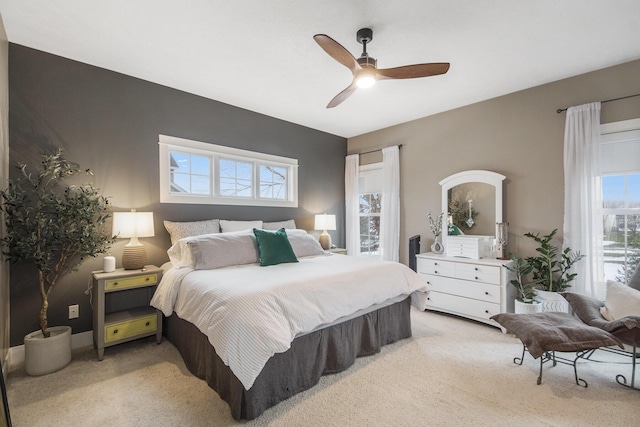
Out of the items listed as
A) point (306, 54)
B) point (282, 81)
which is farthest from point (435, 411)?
point (282, 81)

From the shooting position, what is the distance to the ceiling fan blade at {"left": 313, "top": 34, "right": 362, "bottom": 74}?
191 centimetres

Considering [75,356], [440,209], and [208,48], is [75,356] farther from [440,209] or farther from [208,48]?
[440,209]

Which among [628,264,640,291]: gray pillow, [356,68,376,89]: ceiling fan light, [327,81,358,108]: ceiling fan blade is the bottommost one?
[628,264,640,291]: gray pillow

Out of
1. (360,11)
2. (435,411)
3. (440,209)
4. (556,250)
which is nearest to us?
(435,411)

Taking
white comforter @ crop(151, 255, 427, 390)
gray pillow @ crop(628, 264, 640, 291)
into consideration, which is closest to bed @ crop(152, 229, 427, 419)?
white comforter @ crop(151, 255, 427, 390)

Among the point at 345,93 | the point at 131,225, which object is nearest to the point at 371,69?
the point at 345,93

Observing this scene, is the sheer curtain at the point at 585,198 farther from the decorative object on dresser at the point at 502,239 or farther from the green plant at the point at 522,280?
the decorative object on dresser at the point at 502,239

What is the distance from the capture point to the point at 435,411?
1.86 metres

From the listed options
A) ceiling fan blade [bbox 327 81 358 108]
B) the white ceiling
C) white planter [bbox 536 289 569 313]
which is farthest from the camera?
white planter [bbox 536 289 569 313]

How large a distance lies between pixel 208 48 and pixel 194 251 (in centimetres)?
181

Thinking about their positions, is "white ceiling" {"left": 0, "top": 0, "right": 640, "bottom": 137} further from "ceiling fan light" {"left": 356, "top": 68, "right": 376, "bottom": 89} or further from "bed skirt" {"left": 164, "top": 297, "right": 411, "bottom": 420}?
"bed skirt" {"left": 164, "top": 297, "right": 411, "bottom": 420}

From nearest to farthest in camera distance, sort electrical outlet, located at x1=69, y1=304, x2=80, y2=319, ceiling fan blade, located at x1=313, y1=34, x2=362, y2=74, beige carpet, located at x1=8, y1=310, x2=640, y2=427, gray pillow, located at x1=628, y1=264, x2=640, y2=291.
→ beige carpet, located at x1=8, y1=310, x2=640, y2=427 → ceiling fan blade, located at x1=313, y1=34, x2=362, y2=74 → gray pillow, located at x1=628, y1=264, x2=640, y2=291 → electrical outlet, located at x1=69, y1=304, x2=80, y2=319

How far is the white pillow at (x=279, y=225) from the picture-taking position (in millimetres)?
3976

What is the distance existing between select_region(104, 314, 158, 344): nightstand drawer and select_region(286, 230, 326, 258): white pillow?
152 cm
